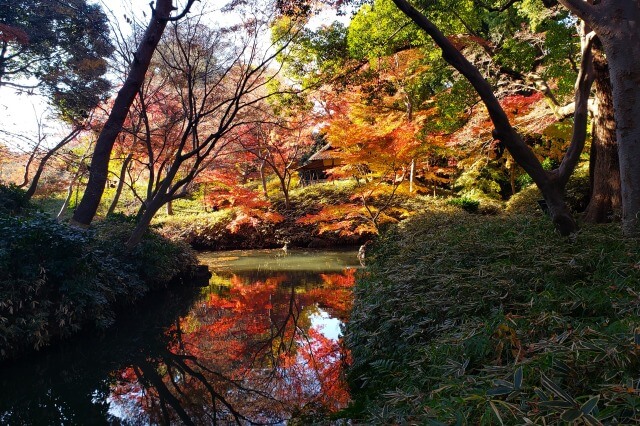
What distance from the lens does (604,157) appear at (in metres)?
5.30

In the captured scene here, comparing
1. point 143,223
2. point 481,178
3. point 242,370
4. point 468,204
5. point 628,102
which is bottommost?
point 242,370

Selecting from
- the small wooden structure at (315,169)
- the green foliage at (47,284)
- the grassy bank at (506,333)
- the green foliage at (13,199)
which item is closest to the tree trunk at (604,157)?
the grassy bank at (506,333)

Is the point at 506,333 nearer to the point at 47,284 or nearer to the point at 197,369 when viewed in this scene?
the point at 197,369

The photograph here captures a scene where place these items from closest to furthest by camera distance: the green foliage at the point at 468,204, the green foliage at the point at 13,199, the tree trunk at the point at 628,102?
the tree trunk at the point at 628,102
the green foliage at the point at 13,199
the green foliage at the point at 468,204

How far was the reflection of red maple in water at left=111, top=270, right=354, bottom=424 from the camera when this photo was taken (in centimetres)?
368

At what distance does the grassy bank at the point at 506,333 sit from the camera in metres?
1.38

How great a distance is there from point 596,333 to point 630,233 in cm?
197

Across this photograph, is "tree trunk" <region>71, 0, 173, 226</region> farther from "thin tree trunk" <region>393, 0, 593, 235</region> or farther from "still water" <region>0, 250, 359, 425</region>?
"thin tree trunk" <region>393, 0, 593, 235</region>

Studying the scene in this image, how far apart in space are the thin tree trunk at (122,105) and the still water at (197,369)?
7.21ft

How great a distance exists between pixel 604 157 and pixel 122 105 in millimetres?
7111

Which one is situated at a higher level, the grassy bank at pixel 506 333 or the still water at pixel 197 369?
the grassy bank at pixel 506 333

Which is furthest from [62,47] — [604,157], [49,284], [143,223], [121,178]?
[604,157]

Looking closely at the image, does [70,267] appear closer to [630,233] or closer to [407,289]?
[407,289]

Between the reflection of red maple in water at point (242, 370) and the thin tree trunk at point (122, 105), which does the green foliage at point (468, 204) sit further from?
the thin tree trunk at point (122, 105)
